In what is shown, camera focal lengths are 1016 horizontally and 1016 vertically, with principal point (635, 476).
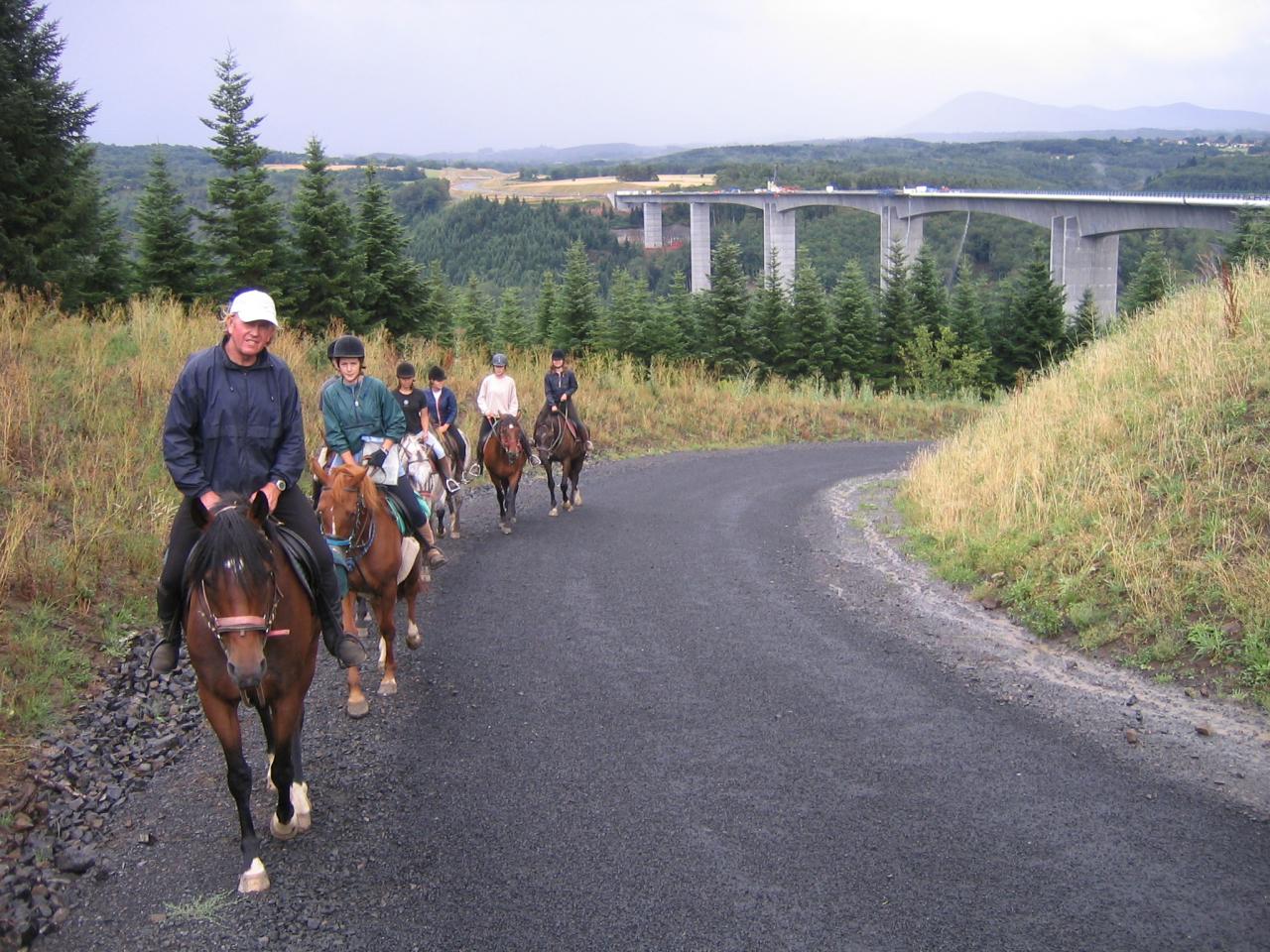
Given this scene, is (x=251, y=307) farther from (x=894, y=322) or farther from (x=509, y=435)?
(x=894, y=322)

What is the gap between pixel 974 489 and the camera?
40.9ft

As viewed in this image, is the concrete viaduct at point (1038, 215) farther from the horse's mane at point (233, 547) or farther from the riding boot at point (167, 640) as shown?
the horse's mane at point (233, 547)

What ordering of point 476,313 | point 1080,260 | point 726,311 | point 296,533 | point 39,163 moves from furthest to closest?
1. point 1080,260
2. point 726,311
3. point 476,313
4. point 39,163
5. point 296,533

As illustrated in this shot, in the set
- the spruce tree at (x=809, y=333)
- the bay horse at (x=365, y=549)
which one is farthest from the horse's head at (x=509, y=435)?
the spruce tree at (x=809, y=333)

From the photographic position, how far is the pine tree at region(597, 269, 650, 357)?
1415 inches

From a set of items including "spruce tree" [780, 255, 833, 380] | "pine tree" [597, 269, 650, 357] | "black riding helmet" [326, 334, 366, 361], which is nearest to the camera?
"black riding helmet" [326, 334, 366, 361]

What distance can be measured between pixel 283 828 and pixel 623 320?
31499 millimetres

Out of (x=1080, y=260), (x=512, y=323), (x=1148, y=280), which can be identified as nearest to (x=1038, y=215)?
(x=1080, y=260)

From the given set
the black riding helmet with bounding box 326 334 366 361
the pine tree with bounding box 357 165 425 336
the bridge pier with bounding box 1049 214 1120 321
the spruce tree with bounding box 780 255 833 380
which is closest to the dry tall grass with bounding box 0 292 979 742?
the black riding helmet with bounding box 326 334 366 361

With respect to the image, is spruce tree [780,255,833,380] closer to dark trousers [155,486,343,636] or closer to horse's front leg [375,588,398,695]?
horse's front leg [375,588,398,695]

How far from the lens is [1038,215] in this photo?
71.9 meters

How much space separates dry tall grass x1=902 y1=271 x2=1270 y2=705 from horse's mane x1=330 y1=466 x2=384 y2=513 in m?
5.82

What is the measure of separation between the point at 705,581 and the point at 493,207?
103933 mm

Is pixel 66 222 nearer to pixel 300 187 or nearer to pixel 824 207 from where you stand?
pixel 300 187
